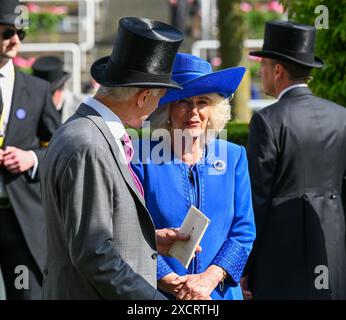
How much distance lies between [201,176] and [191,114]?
0.94 feet

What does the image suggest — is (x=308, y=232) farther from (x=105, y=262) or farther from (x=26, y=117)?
(x=105, y=262)

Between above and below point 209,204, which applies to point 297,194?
below

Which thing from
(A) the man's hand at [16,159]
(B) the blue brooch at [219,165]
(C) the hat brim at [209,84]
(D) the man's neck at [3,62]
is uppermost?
(C) the hat brim at [209,84]

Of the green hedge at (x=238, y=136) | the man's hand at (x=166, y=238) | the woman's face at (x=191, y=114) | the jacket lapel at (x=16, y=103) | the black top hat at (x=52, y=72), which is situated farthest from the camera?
the black top hat at (x=52, y=72)

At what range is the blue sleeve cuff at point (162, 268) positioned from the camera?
4277 mm

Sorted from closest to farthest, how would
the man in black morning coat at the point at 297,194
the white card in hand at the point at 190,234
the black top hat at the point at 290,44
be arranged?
the white card in hand at the point at 190,234 → the man in black morning coat at the point at 297,194 → the black top hat at the point at 290,44

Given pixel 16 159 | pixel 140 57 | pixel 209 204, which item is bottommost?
pixel 16 159

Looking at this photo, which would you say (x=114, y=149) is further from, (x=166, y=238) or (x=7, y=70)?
(x=7, y=70)

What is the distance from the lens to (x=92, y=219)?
3426mm

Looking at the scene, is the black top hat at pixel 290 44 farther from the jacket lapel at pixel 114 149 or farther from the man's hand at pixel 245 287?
the jacket lapel at pixel 114 149

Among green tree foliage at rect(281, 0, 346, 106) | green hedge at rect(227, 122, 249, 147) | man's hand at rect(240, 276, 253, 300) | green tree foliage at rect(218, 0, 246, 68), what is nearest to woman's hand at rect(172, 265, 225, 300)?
man's hand at rect(240, 276, 253, 300)

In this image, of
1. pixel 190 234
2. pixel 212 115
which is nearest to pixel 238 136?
pixel 212 115

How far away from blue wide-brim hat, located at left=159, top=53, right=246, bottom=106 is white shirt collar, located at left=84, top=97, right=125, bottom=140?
0.77m

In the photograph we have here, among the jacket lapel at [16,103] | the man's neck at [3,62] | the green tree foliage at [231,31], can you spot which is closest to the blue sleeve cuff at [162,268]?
the jacket lapel at [16,103]
